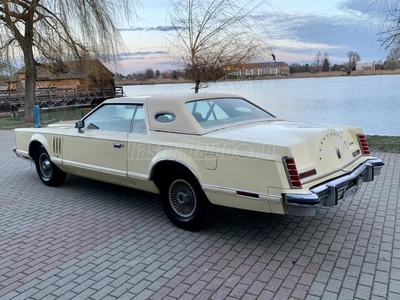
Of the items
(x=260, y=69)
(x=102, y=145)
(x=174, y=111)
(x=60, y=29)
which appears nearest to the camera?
(x=174, y=111)

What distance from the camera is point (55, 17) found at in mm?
14461

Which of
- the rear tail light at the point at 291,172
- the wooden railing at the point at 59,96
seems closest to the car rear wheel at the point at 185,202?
the rear tail light at the point at 291,172

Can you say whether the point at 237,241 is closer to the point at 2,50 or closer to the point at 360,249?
the point at 360,249

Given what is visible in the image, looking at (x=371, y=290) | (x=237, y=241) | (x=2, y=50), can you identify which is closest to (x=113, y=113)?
(x=237, y=241)

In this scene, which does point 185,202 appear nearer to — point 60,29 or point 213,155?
point 213,155

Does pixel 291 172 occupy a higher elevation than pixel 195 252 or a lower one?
higher

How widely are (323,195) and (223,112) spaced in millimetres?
1817

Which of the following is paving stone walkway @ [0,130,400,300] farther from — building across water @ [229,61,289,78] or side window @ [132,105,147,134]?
building across water @ [229,61,289,78]

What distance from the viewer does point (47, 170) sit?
244 inches

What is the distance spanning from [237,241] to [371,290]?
1418 millimetres

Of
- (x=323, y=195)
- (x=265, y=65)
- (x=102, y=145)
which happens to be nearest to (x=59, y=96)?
(x=265, y=65)

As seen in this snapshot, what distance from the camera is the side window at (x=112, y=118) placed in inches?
187

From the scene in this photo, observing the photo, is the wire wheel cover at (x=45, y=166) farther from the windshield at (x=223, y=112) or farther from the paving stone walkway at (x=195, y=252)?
the windshield at (x=223, y=112)

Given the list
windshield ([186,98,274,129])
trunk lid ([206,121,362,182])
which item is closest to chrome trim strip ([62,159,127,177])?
windshield ([186,98,274,129])
